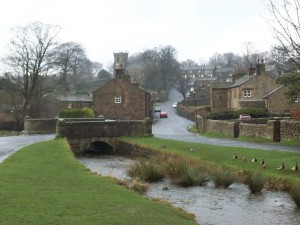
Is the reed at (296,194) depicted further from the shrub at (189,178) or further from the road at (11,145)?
the road at (11,145)

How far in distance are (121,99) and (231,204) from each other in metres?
61.7

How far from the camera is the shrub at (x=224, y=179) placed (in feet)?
64.8

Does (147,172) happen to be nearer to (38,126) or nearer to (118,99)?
(38,126)

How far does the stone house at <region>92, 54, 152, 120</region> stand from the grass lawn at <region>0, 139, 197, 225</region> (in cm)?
5794

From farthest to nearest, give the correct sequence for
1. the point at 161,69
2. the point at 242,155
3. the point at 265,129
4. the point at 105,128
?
the point at 161,69 → the point at 105,128 → the point at 265,129 → the point at 242,155

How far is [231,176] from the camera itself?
786 inches

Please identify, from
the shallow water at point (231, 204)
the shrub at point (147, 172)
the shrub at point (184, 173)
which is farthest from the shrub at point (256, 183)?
the shrub at point (147, 172)

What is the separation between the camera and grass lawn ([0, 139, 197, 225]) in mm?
10773

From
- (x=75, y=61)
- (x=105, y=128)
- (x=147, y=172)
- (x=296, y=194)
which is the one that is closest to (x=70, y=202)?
(x=296, y=194)

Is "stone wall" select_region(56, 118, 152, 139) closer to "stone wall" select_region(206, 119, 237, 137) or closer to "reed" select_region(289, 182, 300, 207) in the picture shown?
"stone wall" select_region(206, 119, 237, 137)

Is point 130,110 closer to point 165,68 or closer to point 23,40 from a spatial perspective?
point 23,40

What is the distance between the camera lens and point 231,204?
1653cm

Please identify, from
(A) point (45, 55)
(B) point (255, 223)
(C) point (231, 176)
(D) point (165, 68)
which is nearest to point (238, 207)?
(B) point (255, 223)

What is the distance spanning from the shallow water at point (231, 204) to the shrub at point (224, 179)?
29cm
